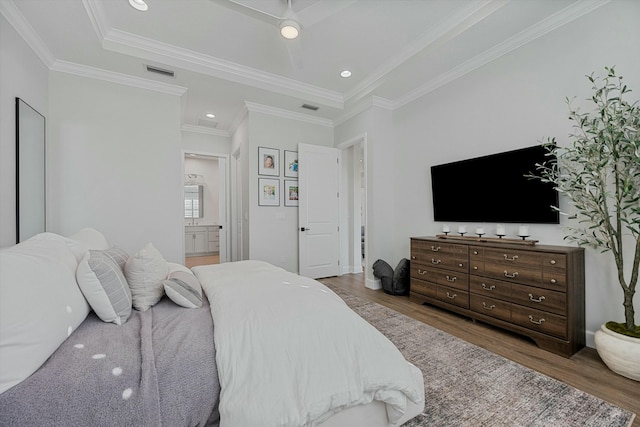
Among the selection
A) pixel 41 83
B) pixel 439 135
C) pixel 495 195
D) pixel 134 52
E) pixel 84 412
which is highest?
pixel 134 52

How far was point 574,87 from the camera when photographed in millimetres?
2383

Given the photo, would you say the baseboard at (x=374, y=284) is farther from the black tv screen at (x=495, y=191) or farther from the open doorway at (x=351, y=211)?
the black tv screen at (x=495, y=191)

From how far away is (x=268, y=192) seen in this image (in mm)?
4434

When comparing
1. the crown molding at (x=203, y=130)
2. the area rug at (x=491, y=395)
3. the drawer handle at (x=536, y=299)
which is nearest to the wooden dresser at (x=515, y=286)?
the drawer handle at (x=536, y=299)

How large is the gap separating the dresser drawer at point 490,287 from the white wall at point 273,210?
2716 millimetres

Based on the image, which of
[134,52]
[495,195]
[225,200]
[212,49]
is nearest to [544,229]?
[495,195]

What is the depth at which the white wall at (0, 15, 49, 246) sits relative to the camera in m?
2.14

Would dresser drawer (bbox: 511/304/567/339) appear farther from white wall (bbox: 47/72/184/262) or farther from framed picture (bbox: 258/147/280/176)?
white wall (bbox: 47/72/184/262)

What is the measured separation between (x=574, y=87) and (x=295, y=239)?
382 cm

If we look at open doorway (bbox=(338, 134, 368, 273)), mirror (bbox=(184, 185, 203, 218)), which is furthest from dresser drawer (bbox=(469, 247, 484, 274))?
mirror (bbox=(184, 185, 203, 218))

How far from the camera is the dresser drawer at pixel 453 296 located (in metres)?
2.87

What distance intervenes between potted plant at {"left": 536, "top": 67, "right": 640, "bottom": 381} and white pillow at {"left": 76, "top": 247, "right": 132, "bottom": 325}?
10.0 feet

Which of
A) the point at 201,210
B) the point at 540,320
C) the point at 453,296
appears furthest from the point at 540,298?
the point at 201,210

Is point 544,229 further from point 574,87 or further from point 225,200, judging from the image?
point 225,200
